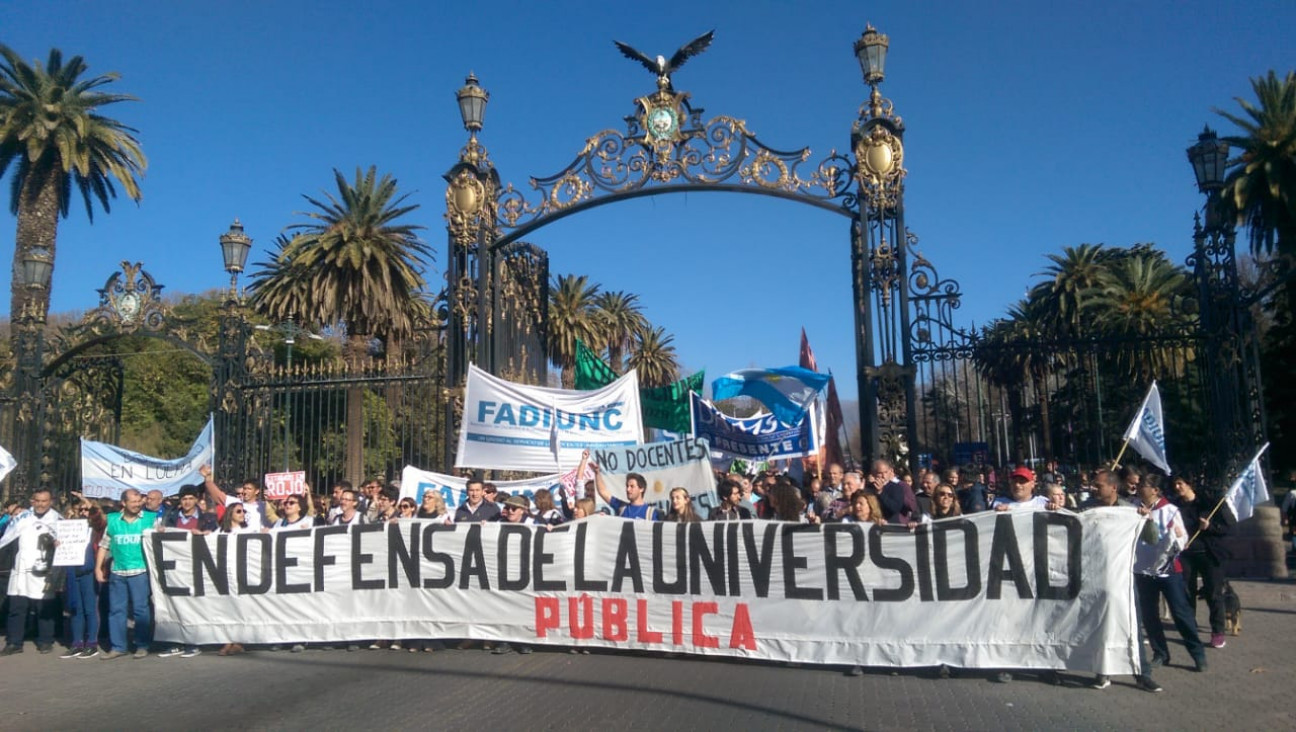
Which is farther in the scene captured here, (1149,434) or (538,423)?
(538,423)

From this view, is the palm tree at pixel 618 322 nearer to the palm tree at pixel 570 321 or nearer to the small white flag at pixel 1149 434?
the palm tree at pixel 570 321

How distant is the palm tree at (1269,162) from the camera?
90.9 feet

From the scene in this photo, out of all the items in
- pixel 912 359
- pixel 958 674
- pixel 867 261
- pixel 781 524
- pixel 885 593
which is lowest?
pixel 958 674

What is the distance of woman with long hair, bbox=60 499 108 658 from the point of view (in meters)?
10.4

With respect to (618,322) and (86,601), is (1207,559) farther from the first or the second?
(618,322)

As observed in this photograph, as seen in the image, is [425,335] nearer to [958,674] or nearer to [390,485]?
[390,485]

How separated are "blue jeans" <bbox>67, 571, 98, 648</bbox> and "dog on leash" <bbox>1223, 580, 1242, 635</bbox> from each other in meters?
11.0

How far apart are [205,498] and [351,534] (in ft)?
8.55

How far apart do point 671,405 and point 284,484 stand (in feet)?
18.9

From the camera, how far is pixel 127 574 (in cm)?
1009

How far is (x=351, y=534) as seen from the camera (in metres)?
9.98

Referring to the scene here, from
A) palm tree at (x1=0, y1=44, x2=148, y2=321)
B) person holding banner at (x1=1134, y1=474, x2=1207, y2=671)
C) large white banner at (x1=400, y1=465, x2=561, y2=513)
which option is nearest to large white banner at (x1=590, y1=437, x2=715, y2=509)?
large white banner at (x1=400, y1=465, x2=561, y2=513)

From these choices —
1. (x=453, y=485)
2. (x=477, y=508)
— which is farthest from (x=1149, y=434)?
(x=453, y=485)

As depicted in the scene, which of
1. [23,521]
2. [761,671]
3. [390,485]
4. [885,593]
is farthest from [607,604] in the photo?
[23,521]
